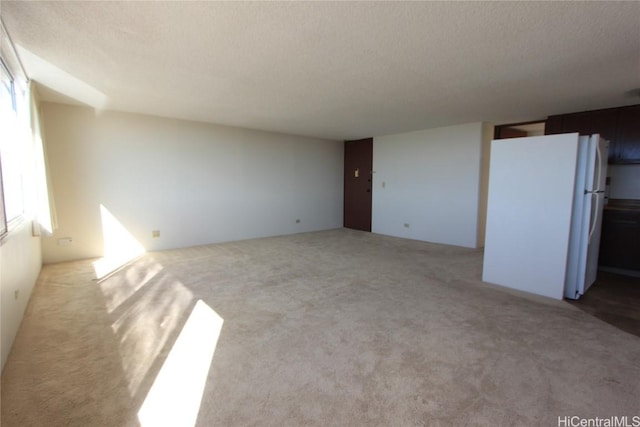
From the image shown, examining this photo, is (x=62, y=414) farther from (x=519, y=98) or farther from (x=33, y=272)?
(x=519, y=98)

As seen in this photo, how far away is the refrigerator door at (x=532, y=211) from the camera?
2.89 m

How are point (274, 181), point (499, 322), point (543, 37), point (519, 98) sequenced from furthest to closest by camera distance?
point (274, 181) < point (519, 98) < point (499, 322) < point (543, 37)

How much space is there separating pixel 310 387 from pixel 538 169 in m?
3.03

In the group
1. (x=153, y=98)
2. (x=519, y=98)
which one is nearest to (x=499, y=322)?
(x=519, y=98)

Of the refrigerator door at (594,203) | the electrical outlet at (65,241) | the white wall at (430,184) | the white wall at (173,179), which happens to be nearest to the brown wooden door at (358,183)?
the white wall at (430,184)

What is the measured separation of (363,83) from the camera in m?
3.07

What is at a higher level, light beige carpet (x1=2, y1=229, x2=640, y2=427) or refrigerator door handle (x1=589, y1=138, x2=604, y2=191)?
refrigerator door handle (x1=589, y1=138, x2=604, y2=191)

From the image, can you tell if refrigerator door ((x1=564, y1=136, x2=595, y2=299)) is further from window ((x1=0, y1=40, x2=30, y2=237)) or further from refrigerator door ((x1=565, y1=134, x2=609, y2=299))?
window ((x1=0, y1=40, x2=30, y2=237))

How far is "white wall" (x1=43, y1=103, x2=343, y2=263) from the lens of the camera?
4.24 m

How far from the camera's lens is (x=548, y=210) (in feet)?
9.78

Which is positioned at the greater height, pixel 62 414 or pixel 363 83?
pixel 363 83

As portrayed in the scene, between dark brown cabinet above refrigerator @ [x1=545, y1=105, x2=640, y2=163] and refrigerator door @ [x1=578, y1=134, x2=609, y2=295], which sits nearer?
refrigerator door @ [x1=578, y1=134, x2=609, y2=295]

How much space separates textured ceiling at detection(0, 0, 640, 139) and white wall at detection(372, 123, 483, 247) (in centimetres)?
127

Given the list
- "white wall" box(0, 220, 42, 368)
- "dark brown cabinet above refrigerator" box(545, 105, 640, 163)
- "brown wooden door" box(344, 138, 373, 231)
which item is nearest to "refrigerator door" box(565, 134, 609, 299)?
"dark brown cabinet above refrigerator" box(545, 105, 640, 163)
